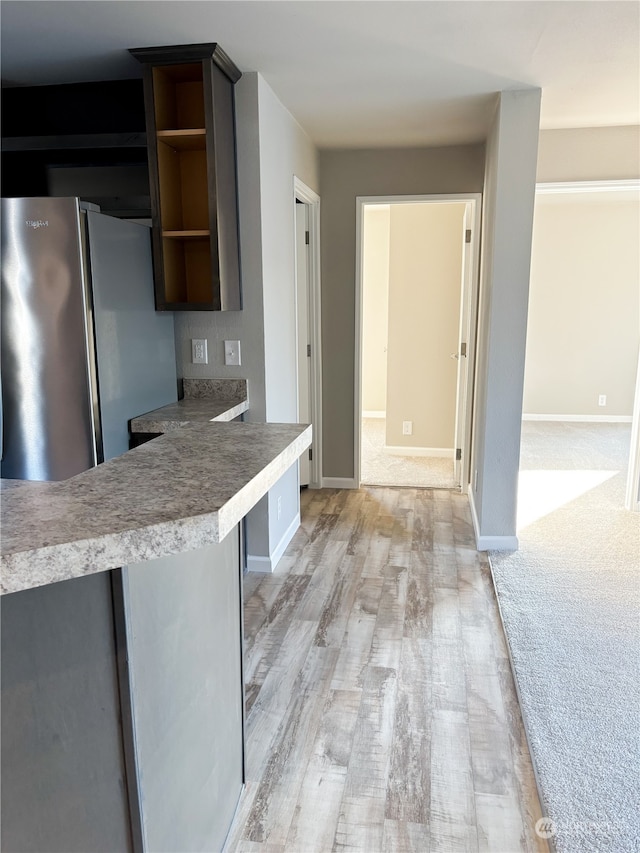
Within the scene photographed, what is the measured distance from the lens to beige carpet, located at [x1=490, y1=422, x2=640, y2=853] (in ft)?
5.79

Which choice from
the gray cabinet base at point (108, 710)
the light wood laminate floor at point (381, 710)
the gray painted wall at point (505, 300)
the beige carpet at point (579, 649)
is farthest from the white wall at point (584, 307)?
the gray cabinet base at point (108, 710)

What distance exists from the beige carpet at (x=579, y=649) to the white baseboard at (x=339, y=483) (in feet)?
4.27

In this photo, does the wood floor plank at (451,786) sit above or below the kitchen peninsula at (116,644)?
below

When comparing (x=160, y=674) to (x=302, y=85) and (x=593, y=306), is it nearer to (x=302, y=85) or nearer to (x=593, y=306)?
(x=302, y=85)

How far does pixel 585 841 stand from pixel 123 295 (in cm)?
245

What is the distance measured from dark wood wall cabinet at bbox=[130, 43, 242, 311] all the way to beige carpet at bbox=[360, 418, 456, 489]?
246 cm

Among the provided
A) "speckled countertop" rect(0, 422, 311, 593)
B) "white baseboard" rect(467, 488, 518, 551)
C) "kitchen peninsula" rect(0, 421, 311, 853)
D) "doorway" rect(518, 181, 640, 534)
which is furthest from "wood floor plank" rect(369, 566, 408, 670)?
"doorway" rect(518, 181, 640, 534)

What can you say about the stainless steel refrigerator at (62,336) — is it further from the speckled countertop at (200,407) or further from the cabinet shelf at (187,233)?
the cabinet shelf at (187,233)

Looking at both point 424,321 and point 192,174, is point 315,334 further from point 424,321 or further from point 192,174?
point 192,174

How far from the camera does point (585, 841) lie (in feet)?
5.36

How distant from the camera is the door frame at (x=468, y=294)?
4.36 metres

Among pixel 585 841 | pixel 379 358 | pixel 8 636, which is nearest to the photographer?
pixel 8 636

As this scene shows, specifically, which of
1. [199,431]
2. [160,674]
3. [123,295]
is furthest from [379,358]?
[160,674]

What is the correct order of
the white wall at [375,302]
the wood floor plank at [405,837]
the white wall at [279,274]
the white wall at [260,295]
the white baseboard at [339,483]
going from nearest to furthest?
the wood floor plank at [405,837] < the white wall at [260,295] < the white wall at [279,274] < the white baseboard at [339,483] < the white wall at [375,302]
